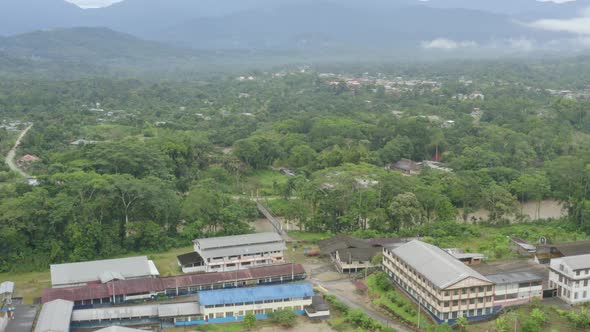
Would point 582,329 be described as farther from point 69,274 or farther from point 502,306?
point 69,274

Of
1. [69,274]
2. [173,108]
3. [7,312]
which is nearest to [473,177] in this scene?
[69,274]

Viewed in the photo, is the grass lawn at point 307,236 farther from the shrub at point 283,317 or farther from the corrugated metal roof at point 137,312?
the corrugated metal roof at point 137,312

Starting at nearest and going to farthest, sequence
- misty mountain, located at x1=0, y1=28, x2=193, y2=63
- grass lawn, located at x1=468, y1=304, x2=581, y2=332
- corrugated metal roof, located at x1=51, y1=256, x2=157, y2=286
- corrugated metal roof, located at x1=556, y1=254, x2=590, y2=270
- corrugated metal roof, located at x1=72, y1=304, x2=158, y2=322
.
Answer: grass lawn, located at x1=468, y1=304, x2=581, y2=332, corrugated metal roof, located at x1=72, y1=304, x2=158, y2=322, corrugated metal roof, located at x1=556, y1=254, x2=590, y2=270, corrugated metal roof, located at x1=51, y1=256, x2=157, y2=286, misty mountain, located at x1=0, y1=28, x2=193, y2=63

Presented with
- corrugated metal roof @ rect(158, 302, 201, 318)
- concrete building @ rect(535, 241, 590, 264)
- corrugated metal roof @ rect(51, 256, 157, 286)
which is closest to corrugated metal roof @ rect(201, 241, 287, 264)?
corrugated metal roof @ rect(51, 256, 157, 286)

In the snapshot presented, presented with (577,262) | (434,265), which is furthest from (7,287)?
(577,262)

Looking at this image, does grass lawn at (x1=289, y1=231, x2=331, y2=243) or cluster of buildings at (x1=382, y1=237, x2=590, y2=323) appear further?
grass lawn at (x1=289, y1=231, x2=331, y2=243)

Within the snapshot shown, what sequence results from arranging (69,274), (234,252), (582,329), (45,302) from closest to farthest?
1. (582,329)
2. (45,302)
3. (69,274)
4. (234,252)

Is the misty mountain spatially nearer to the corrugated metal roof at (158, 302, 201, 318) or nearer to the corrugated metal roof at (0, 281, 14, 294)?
the corrugated metal roof at (0, 281, 14, 294)
